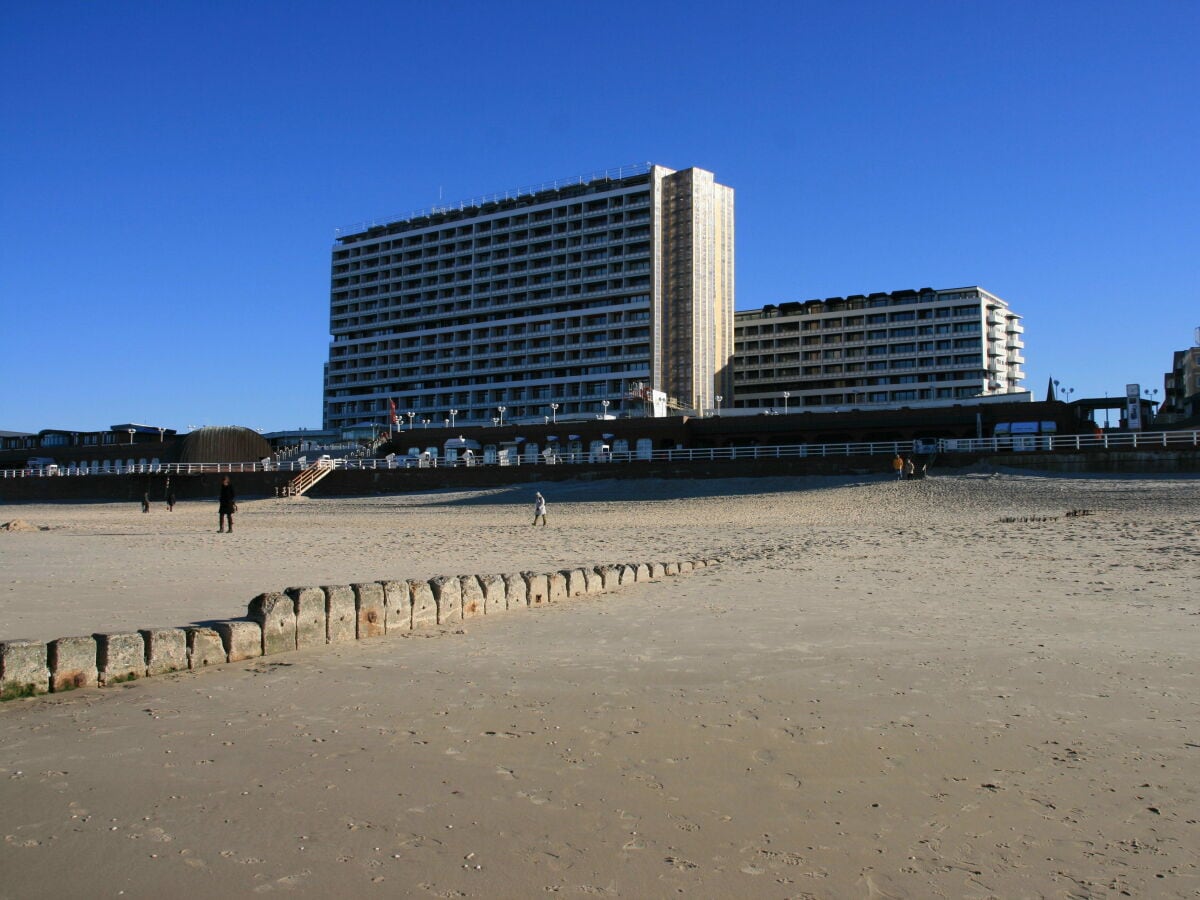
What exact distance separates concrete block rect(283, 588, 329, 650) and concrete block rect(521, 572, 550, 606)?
3.29 metres

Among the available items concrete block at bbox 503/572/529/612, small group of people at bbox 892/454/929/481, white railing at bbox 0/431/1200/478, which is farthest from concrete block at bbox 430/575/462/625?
white railing at bbox 0/431/1200/478

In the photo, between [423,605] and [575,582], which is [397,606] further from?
[575,582]

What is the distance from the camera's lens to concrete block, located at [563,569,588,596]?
12773mm

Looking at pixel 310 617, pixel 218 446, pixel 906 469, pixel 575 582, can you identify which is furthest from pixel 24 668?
pixel 218 446

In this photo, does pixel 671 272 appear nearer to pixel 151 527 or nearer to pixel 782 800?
pixel 151 527

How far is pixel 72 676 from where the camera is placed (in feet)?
23.8

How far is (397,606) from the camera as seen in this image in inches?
397

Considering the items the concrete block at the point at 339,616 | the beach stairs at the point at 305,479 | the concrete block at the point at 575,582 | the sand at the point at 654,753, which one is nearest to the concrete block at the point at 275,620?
the sand at the point at 654,753

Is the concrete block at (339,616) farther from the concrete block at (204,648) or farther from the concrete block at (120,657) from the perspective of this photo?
the concrete block at (120,657)

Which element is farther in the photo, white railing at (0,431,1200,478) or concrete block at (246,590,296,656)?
white railing at (0,431,1200,478)

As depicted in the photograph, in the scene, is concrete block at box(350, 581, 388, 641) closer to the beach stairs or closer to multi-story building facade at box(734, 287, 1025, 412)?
the beach stairs

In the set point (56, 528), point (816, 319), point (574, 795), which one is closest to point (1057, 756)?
point (574, 795)

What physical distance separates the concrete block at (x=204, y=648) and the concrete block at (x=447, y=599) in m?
2.76

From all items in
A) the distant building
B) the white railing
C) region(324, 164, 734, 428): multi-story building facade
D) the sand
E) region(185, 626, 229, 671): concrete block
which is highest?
region(324, 164, 734, 428): multi-story building facade
